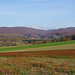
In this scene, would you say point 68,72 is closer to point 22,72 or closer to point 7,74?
point 22,72

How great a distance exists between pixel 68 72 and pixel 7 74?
4.21 m

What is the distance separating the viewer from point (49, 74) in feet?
32.1

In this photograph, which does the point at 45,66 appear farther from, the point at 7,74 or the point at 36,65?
the point at 7,74

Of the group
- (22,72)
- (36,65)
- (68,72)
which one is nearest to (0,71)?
(22,72)

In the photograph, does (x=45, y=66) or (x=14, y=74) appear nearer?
(x=14, y=74)

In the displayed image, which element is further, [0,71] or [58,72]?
[0,71]

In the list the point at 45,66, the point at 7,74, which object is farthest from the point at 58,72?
the point at 7,74

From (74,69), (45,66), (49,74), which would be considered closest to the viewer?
(49,74)

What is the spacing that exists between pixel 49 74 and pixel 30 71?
1558 millimetres

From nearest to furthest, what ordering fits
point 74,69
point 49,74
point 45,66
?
point 49,74
point 74,69
point 45,66

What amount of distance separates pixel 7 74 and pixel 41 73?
2.37 m

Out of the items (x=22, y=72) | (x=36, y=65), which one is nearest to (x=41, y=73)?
(x=22, y=72)

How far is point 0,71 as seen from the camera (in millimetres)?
10820

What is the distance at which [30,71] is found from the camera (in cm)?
1063
